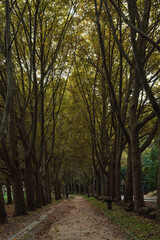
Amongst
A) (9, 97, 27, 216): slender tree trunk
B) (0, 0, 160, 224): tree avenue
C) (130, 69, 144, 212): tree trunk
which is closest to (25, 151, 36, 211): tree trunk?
(0, 0, 160, 224): tree avenue

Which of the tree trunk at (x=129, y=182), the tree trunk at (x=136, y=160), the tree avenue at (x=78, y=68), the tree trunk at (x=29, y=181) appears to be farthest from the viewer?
the tree trunk at (x=29, y=181)

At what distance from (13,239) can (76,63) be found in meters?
13.7

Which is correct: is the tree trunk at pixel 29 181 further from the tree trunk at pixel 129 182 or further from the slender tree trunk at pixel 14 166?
the tree trunk at pixel 129 182

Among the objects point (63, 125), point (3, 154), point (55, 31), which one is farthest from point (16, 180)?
point (63, 125)

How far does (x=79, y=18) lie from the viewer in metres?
13.3

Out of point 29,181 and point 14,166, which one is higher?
point 14,166

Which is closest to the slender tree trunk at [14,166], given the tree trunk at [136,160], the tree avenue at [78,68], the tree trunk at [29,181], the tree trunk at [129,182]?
the tree avenue at [78,68]

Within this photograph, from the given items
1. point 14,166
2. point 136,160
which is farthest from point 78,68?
point 136,160

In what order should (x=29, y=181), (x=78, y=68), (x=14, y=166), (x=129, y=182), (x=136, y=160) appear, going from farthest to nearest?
(x=78, y=68), (x=29, y=181), (x=129, y=182), (x=14, y=166), (x=136, y=160)

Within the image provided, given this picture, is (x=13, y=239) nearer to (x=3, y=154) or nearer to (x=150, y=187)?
(x=3, y=154)

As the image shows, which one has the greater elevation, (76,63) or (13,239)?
(76,63)

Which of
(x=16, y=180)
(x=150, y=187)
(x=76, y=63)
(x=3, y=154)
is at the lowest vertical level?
(x=150, y=187)

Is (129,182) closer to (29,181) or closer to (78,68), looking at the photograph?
(29,181)

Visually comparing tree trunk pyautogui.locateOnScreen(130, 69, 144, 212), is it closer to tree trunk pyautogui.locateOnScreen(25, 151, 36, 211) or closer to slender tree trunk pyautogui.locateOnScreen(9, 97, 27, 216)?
slender tree trunk pyautogui.locateOnScreen(9, 97, 27, 216)
